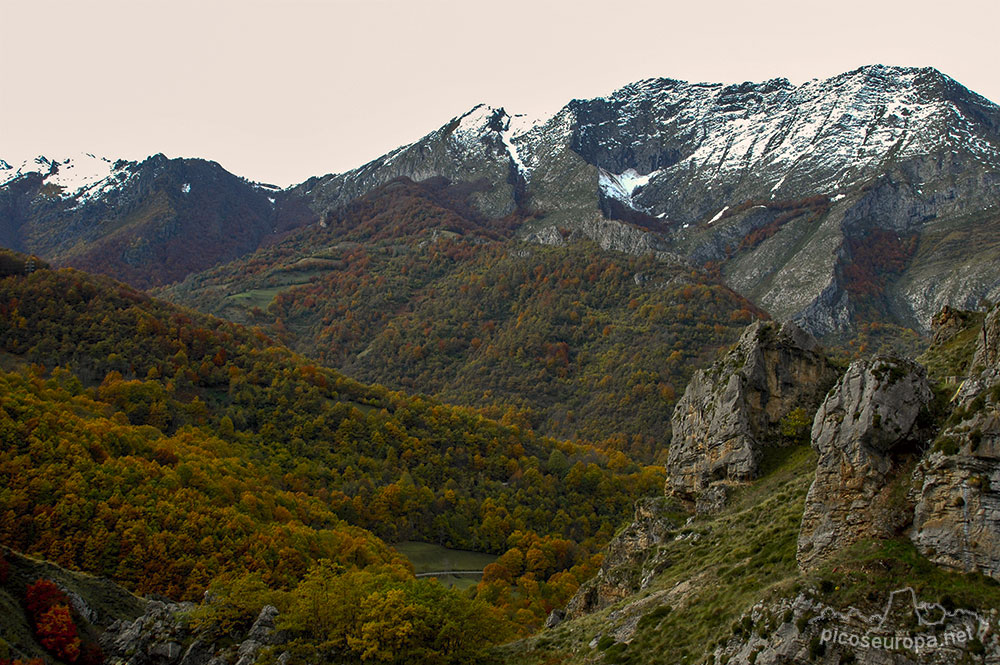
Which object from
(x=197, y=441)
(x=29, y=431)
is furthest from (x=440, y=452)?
(x=29, y=431)

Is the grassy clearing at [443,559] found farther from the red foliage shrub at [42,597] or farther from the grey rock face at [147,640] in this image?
the red foliage shrub at [42,597]

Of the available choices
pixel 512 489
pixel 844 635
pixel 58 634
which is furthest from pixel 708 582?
pixel 512 489

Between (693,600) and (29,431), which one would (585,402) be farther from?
(693,600)

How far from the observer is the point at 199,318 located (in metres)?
121

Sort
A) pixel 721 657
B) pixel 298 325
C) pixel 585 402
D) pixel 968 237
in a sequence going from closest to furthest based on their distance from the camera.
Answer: pixel 721 657 < pixel 585 402 < pixel 968 237 < pixel 298 325

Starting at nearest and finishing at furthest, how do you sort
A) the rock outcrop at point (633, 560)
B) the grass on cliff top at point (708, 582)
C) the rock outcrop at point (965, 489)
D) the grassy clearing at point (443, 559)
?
1. the rock outcrop at point (965, 489)
2. the grass on cliff top at point (708, 582)
3. the rock outcrop at point (633, 560)
4. the grassy clearing at point (443, 559)

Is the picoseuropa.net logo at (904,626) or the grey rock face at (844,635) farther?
the picoseuropa.net logo at (904,626)

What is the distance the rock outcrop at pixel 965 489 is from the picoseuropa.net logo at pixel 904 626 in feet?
4.33

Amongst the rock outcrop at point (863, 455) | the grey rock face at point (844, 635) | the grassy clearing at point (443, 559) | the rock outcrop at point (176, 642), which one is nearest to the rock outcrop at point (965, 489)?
the rock outcrop at point (863, 455)

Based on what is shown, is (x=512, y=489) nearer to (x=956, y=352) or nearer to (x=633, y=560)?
(x=633, y=560)

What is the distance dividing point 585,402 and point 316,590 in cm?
11338

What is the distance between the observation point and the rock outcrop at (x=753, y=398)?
1384 inches

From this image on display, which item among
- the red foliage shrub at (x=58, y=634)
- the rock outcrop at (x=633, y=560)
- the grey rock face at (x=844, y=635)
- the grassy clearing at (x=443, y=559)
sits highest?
the grey rock face at (x=844, y=635)

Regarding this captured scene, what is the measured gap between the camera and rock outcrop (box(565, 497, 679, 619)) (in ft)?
107
